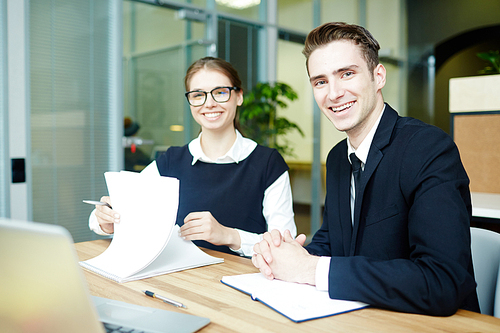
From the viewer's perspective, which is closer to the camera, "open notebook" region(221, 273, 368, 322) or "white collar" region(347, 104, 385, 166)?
"open notebook" region(221, 273, 368, 322)

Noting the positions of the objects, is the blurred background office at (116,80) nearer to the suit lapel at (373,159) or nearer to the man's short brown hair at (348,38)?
the man's short brown hair at (348,38)

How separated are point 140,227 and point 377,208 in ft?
2.04

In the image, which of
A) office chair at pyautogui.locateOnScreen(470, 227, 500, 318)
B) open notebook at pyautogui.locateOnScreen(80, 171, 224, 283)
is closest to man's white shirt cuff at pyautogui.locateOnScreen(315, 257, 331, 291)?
open notebook at pyautogui.locateOnScreen(80, 171, 224, 283)

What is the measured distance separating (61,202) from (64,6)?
138 cm

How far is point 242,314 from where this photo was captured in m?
0.82

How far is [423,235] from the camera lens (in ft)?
2.95

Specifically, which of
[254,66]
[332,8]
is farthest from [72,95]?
[332,8]

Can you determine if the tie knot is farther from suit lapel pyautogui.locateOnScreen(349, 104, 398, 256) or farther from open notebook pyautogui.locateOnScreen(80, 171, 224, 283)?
open notebook pyautogui.locateOnScreen(80, 171, 224, 283)

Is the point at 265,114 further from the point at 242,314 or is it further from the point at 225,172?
the point at 242,314

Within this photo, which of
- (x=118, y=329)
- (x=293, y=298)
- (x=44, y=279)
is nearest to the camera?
(x=44, y=279)

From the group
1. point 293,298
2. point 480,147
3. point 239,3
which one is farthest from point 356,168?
point 239,3

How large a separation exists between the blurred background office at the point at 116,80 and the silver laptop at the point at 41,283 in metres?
2.55

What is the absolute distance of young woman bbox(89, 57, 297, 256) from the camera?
1.70 m

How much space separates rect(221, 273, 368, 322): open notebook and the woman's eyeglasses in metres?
0.87
